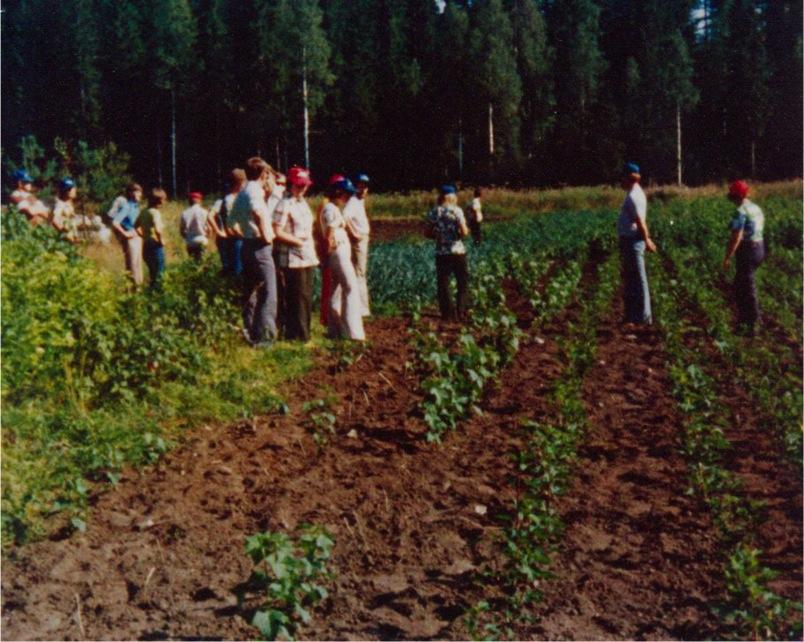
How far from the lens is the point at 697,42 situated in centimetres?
5125

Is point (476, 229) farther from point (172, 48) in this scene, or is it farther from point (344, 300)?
point (172, 48)

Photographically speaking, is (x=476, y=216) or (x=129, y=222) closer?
(x=129, y=222)

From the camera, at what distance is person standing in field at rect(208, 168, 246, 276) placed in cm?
1020

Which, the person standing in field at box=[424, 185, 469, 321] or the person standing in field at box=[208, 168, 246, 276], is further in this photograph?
the person standing in field at box=[424, 185, 469, 321]

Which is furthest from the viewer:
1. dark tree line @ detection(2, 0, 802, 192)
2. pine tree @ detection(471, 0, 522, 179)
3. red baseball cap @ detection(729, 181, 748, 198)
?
dark tree line @ detection(2, 0, 802, 192)

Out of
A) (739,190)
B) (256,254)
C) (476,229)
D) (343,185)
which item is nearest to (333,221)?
(343,185)

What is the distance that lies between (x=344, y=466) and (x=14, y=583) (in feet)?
6.93

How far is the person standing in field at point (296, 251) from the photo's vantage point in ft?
29.0

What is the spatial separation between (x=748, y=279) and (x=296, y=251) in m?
4.63

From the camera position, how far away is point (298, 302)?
9.23 meters

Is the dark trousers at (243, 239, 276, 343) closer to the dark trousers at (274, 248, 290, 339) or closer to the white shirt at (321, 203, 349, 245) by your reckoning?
the dark trousers at (274, 248, 290, 339)

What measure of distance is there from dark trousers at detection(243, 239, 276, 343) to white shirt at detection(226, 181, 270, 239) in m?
0.11

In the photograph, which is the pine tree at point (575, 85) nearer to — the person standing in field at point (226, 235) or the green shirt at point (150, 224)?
the green shirt at point (150, 224)

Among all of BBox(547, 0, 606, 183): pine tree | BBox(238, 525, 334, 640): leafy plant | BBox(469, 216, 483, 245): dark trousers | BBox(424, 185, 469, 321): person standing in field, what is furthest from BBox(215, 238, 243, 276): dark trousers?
BBox(547, 0, 606, 183): pine tree
